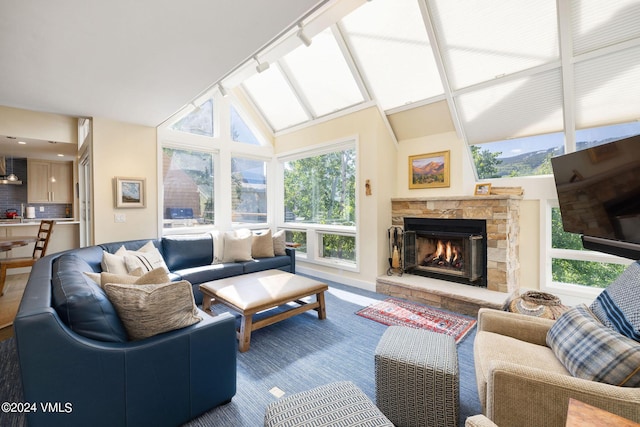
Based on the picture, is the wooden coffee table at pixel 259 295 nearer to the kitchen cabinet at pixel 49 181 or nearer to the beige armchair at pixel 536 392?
the beige armchair at pixel 536 392

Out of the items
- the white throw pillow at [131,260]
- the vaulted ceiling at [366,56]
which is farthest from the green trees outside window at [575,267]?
the white throw pillow at [131,260]

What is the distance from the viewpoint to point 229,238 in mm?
4234

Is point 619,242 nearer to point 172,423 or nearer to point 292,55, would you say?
point 172,423

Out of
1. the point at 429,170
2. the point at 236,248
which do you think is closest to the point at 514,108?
the point at 429,170

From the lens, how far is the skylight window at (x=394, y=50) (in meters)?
3.18

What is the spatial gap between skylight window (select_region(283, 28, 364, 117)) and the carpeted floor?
3199 millimetres

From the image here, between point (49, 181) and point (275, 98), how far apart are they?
5898 millimetres

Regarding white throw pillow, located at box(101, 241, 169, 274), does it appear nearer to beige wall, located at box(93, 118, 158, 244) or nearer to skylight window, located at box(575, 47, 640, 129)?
beige wall, located at box(93, 118, 158, 244)

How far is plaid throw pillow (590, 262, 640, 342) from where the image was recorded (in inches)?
50.1

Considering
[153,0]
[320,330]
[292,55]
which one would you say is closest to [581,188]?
[320,330]

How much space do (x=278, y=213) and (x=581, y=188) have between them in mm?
4545

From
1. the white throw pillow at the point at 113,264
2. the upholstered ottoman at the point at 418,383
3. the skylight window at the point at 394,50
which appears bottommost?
the upholstered ottoman at the point at 418,383

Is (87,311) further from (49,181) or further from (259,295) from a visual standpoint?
(49,181)

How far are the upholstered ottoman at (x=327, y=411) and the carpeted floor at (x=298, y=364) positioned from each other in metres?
0.63
